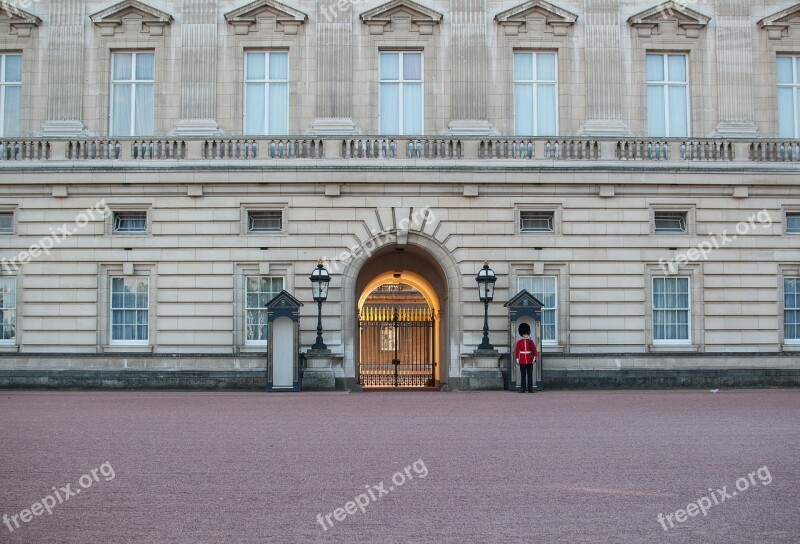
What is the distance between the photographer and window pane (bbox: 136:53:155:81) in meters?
31.2

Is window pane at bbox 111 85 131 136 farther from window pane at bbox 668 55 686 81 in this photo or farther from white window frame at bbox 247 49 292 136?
window pane at bbox 668 55 686 81

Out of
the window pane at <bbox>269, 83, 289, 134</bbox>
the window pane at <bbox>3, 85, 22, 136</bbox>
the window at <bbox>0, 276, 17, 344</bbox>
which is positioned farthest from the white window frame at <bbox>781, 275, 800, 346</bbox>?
the window pane at <bbox>3, 85, 22, 136</bbox>

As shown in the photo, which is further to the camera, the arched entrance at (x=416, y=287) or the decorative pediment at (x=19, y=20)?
the decorative pediment at (x=19, y=20)

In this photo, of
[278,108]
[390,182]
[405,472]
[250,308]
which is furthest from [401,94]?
[405,472]

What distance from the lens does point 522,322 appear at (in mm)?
29016

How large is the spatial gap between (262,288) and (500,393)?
7595 mm

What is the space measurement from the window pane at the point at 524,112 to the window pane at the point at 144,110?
35.2ft

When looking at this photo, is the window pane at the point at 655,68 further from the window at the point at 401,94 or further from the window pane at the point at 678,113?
the window at the point at 401,94

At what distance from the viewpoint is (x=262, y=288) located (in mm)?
30344

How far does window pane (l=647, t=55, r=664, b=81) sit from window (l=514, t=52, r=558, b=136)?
9.29 feet

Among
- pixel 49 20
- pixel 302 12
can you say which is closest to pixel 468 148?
pixel 302 12

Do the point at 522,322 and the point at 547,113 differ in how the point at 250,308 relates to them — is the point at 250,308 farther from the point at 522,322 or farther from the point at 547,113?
the point at 547,113

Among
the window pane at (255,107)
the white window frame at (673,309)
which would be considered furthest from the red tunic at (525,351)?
the window pane at (255,107)

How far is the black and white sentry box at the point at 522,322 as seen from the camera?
28.7 m
